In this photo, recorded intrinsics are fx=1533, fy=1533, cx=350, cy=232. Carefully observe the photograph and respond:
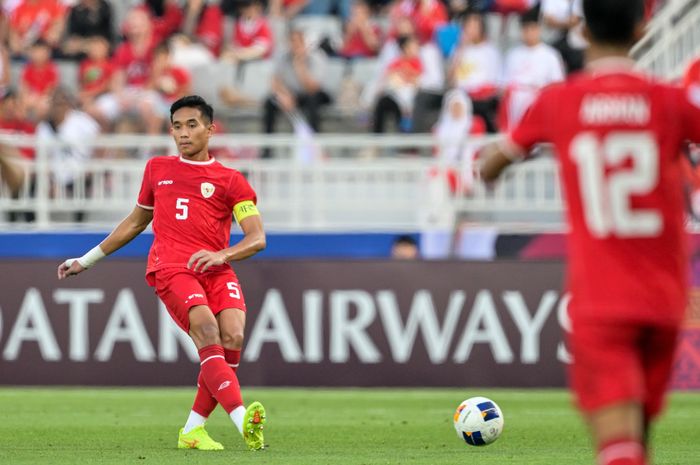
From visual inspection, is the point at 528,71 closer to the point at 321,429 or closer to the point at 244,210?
the point at 321,429

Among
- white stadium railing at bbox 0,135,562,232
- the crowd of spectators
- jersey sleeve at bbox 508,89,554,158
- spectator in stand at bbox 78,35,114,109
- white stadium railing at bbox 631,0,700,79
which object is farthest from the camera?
spectator in stand at bbox 78,35,114,109

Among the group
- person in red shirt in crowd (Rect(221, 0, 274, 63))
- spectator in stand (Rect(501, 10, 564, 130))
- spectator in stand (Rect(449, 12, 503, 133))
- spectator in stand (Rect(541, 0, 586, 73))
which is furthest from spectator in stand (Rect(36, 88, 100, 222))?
spectator in stand (Rect(541, 0, 586, 73))

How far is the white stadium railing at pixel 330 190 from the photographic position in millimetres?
17766

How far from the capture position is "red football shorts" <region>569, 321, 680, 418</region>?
5.35 metres

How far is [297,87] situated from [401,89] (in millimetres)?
1460

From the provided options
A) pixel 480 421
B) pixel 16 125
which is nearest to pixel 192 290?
pixel 480 421

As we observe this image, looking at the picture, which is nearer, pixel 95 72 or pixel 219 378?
pixel 219 378

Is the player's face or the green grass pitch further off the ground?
the player's face

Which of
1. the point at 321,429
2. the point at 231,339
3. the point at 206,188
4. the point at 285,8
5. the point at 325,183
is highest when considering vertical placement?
the point at 285,8

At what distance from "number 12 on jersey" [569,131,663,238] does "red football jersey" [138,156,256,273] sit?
4.82 m

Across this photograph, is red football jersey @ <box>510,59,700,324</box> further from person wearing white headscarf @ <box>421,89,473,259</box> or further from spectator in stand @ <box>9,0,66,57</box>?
spectator in stand @ <box>9,0,66,57</box>

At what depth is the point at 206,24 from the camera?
21.5m

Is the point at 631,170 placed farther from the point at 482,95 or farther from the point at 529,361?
the point at 482,95

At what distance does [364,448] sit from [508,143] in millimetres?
4825
